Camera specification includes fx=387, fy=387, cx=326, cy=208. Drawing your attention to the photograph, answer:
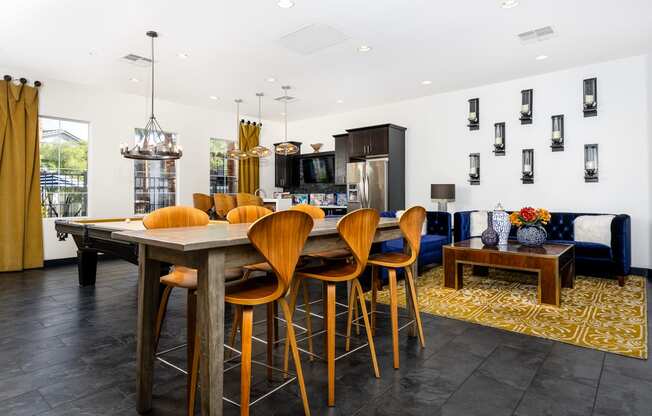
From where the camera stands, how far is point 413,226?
9.00ft

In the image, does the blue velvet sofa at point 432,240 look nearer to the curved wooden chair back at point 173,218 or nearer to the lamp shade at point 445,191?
the lamp shade at point 445,191

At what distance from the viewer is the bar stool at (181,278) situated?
1928mm

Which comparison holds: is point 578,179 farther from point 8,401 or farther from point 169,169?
point 169,169

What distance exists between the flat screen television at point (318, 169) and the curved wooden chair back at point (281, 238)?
7276 mm

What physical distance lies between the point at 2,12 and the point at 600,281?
7.51 m

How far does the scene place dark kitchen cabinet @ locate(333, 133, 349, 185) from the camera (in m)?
8.40

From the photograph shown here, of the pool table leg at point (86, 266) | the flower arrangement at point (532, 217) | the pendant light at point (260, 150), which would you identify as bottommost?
the pool table leg at point (86, 266)

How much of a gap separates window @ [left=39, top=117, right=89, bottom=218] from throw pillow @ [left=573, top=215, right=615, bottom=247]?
25.5ft

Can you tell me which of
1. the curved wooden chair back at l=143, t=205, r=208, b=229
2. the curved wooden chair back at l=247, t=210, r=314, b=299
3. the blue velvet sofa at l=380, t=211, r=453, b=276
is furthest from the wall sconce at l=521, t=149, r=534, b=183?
the curved wooden chair back at l=247, t=210, r=314, b=299

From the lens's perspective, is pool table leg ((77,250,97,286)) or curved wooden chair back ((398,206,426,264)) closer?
curved wooden chair back ((398,206,426,264))

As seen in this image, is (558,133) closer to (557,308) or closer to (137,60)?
(557,308)

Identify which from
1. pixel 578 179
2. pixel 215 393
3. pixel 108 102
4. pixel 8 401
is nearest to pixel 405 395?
pixel 215 393

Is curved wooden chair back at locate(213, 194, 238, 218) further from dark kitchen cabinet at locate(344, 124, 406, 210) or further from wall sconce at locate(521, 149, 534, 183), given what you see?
wall sconce at locate(521, 149, 534, 183)

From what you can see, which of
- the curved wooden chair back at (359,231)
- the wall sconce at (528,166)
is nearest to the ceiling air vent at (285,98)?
the wall sconce at (528,166)
